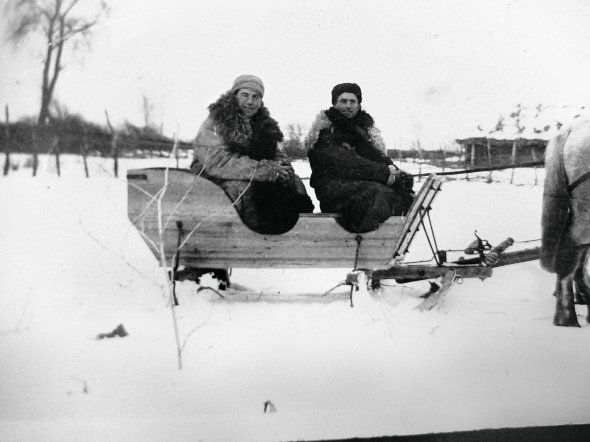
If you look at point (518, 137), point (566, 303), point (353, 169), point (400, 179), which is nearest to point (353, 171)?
point (353, 169)

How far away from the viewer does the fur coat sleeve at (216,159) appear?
5.82 feet

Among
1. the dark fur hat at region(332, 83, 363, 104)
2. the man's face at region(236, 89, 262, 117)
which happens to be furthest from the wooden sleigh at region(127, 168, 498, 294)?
the dark fur hat at region(332, 83, 363, 104)

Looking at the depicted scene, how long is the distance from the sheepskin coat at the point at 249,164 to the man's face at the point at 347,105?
24 cm

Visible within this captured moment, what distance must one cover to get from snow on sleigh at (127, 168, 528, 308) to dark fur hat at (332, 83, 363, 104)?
0.39m

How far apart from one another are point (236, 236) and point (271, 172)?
9.6 inches

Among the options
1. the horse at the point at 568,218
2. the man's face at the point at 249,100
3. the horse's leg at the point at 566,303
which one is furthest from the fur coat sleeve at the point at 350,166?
the horse's leg at the point at 566,303

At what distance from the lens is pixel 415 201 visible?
189cm

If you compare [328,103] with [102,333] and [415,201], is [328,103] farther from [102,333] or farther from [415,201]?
[102,333]

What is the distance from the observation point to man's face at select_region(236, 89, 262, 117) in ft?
5.91

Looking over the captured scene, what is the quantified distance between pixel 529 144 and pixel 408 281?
0.69 meters

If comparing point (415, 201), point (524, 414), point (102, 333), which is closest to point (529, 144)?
point (415, 201)

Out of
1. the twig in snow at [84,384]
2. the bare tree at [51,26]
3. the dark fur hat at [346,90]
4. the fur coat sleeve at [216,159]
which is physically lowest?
the twig in snow at [84,384]

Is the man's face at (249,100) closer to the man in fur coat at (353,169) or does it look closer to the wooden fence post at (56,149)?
the man in fur coat at (353,169)

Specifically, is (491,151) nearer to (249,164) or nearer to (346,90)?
(346,90)
